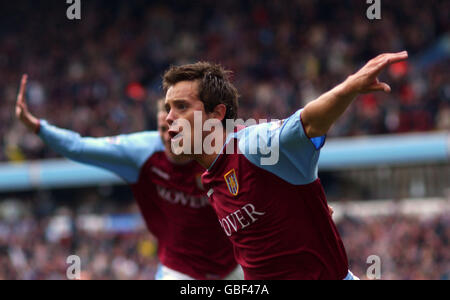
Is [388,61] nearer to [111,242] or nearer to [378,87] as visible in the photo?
[378,87]

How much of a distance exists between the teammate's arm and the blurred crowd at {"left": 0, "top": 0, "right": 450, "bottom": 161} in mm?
9822

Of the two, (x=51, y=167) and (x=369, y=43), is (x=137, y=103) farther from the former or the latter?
(x=369, y=43)

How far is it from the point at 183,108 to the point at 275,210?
0.79 m

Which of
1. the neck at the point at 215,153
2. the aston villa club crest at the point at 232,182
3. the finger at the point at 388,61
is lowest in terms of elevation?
the aston villa club crest at the point at 232,182

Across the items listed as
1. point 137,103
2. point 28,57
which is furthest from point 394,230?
point 28,57

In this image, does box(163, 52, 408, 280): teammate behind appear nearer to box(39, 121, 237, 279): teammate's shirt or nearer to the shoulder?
box(39, 121, 237, 279): teammate's shirt

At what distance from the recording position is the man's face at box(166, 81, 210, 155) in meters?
3.77

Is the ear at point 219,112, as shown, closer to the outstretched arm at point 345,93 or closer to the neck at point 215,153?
the neck at point 215,153

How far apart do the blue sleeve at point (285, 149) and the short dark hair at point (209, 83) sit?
32 centimetres

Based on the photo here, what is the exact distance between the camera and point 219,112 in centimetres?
387

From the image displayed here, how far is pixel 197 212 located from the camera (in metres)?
5.47

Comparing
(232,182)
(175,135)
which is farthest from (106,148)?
(232,182)

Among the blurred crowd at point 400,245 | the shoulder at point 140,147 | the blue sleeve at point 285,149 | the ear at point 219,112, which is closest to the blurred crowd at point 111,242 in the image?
the blurred crowd at point 400,245

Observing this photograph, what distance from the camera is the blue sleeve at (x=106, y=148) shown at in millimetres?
5633
